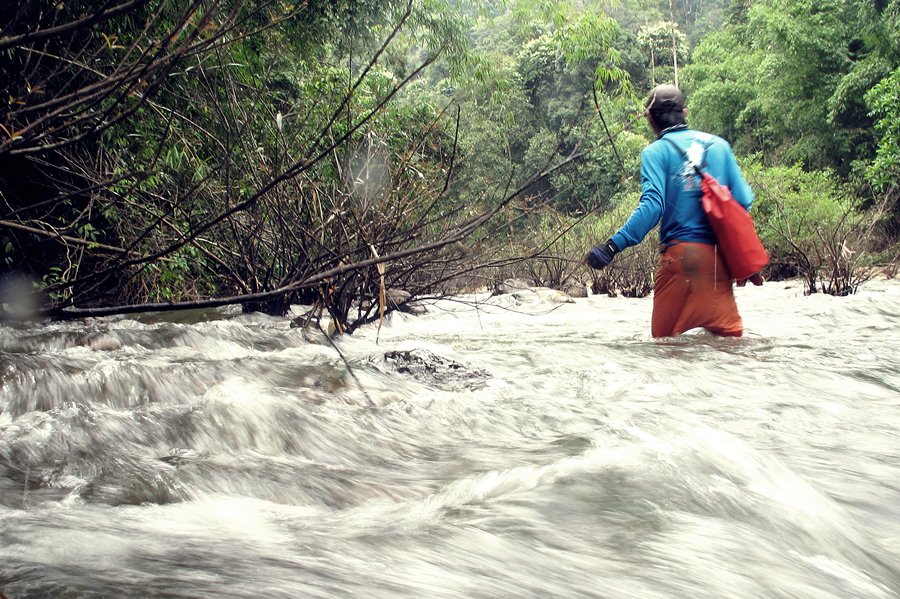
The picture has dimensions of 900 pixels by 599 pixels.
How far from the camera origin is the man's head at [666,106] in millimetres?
4484

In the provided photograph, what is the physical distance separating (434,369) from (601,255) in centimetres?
115

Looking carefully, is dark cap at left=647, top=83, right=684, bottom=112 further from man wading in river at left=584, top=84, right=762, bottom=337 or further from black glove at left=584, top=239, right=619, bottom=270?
black glove at left=584, top=239, right=619, bottom=270

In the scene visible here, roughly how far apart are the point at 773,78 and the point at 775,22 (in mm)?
3020

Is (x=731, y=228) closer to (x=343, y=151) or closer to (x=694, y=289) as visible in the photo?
(x=694, y=289)

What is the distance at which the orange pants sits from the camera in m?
4.41

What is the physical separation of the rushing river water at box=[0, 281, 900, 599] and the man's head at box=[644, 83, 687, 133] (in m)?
1.36

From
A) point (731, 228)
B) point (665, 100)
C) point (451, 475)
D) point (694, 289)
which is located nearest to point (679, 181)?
point (731, 228)

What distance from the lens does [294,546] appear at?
68.7 inches

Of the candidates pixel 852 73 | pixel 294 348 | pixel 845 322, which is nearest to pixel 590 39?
pixel 845 322

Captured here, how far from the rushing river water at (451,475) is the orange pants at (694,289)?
0.18m

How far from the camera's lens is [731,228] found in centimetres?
426

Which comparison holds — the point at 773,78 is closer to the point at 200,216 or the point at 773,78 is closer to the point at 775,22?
the point at 775,22

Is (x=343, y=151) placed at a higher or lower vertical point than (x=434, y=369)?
higher

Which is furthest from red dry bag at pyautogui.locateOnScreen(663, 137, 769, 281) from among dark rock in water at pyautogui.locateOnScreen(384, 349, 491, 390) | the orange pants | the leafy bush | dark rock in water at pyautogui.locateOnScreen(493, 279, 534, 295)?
dark rock in water at pyautogui.locateOnScreen(493, 279, 534, 295)
